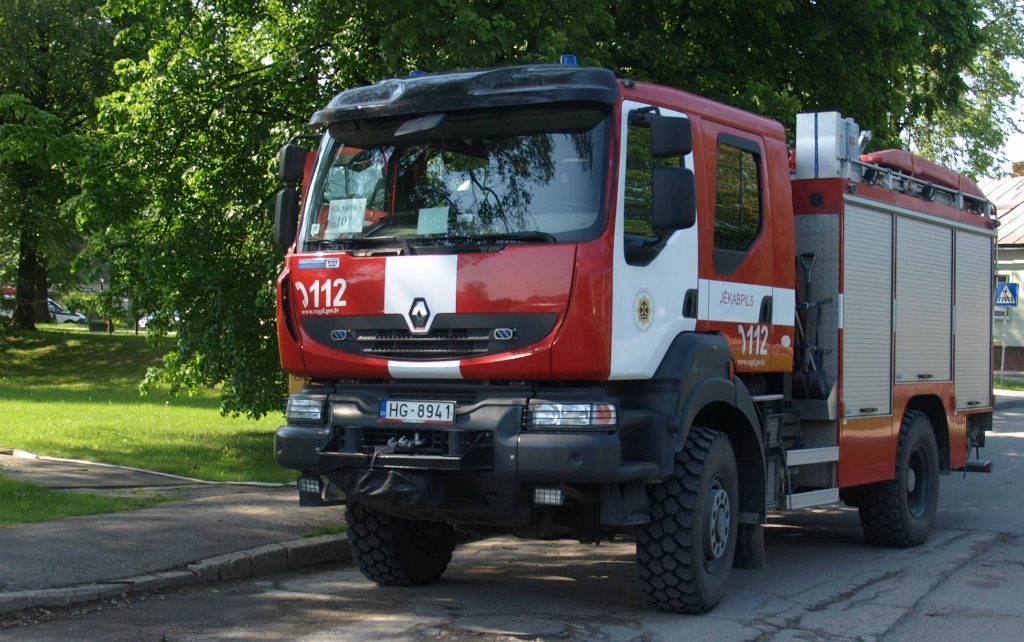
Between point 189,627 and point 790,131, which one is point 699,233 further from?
point 790,131

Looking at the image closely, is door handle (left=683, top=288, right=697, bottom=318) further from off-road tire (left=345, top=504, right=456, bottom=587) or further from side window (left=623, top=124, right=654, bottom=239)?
off-road tire (left=345, top=504, right=456, bottom=587)

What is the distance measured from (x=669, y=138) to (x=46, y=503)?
6.40 meters

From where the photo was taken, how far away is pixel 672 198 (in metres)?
6.15

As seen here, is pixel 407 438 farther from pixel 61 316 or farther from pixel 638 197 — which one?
pixel 61 316

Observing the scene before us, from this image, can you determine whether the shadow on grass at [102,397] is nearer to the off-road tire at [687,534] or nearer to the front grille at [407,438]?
the front grille at [407,438]

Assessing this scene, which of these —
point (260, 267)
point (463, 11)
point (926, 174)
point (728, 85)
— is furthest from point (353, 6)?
point (926, 174)

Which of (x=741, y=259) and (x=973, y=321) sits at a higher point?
(x=741, y=259)

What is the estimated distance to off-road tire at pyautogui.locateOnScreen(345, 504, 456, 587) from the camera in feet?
24.1

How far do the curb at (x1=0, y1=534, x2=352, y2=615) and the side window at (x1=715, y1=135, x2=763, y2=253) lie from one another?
12.1ft

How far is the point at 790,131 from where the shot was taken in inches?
550

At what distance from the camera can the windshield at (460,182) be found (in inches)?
243

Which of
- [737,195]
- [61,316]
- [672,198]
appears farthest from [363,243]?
[61,316]

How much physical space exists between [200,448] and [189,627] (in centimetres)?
926

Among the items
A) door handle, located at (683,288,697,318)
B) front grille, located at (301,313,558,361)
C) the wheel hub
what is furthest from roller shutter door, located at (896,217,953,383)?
front grille, located at (301,313,558,361)
